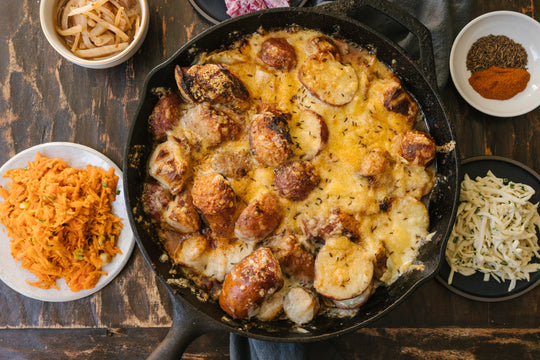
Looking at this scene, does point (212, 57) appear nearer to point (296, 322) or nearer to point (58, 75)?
point (58, 75)

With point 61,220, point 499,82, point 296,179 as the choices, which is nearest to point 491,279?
point 499,82

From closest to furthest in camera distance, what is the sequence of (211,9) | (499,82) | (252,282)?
(252,282), (499,82), (211,9)

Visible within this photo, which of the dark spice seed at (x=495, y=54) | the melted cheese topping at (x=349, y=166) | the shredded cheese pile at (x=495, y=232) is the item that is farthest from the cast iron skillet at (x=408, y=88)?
the dark spice seed at (x=495, y=54)

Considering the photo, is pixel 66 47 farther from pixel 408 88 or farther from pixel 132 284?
pixel 408 88

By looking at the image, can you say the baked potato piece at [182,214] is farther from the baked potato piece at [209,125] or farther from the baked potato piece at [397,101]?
the baked potato piece at [397,101]

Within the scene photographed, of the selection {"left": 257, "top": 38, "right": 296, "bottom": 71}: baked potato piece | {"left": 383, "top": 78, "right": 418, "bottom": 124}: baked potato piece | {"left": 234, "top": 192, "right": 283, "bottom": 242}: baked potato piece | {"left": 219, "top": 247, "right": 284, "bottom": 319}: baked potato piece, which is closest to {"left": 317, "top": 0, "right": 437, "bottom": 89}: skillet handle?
{"left": 383, "top": 78, "right": 418, "bottom": 124}: baked potato piece
